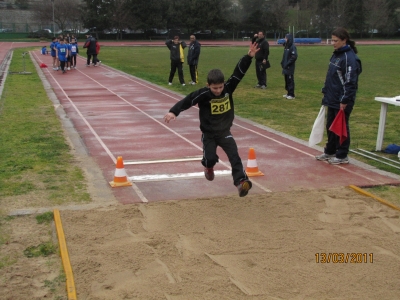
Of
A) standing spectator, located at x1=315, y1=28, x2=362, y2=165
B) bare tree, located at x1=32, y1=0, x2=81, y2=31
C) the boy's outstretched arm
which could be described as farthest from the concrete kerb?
bare tree, located at x1=32, y1=0, x2=81, y2=31

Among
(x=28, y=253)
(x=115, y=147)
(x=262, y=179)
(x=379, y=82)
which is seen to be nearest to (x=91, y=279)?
(x=28, y=253)

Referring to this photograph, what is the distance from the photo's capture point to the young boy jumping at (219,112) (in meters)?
6.45

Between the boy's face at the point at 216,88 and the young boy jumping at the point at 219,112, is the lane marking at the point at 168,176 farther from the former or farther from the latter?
Answer: the boy's face at the point at 216,88

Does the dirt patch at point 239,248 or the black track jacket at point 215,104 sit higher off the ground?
the black track jacket at point 215,104

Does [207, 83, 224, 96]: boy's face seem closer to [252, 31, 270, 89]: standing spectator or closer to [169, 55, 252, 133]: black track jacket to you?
[169, 55, 252, 133]: black track jacket

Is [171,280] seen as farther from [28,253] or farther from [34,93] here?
[34,93]

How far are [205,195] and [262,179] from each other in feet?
3.75

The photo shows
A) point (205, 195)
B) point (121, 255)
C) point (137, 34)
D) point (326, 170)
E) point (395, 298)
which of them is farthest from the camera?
point (137, 34)

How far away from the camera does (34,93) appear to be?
17812 millimetres

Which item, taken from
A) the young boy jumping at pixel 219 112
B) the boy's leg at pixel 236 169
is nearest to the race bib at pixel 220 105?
the young boy jumping at pixel 219 112
